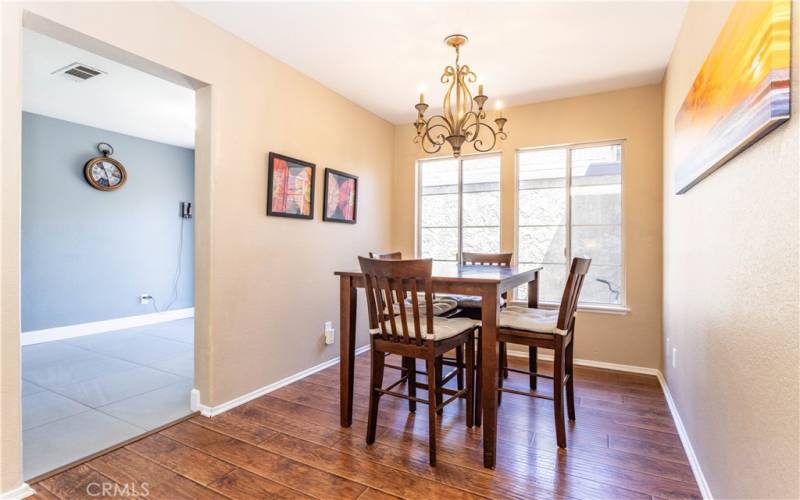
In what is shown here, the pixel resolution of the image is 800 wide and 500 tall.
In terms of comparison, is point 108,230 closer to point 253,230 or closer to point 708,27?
point 253,230

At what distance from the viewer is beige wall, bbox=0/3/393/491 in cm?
162

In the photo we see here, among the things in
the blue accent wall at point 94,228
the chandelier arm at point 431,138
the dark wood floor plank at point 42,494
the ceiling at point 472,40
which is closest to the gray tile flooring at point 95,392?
the dark wood floor plank at point 42,494

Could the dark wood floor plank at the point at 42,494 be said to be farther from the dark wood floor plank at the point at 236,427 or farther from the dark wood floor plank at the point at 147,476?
the dark wood floor plank at the point at 236,427

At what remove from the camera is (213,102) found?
8.01 feet

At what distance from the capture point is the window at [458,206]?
402cm

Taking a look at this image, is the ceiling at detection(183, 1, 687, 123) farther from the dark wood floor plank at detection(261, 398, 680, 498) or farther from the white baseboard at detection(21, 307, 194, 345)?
the white baseboard at detection(21, 307, 194, 345)

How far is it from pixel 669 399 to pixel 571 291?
1368 mm

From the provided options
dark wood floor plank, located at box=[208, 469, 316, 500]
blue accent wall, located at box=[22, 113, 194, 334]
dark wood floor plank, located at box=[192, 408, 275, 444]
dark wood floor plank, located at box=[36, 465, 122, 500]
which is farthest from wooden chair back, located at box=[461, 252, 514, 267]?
blue accent wall, located at box=[22, 113, 194, 334]

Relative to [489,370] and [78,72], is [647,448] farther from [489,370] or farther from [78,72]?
[78,72]

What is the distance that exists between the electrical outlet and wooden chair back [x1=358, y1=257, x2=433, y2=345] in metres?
1.47

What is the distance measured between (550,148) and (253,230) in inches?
111

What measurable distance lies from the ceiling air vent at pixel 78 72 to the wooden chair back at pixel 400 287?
284 centimetres

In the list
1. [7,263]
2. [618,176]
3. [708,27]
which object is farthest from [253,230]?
[618,176]

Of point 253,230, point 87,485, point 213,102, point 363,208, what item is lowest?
point 87,485
